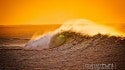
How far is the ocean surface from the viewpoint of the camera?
6.51ft

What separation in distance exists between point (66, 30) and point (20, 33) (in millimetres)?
382

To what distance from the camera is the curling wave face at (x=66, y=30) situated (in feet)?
6.40

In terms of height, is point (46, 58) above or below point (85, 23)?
below

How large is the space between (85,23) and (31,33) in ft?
1.48

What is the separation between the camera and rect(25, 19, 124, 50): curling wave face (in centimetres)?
195

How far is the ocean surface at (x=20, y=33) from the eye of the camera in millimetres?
1983

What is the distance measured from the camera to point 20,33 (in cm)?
199

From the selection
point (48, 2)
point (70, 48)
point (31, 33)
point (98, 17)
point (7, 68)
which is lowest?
point (7, 68)

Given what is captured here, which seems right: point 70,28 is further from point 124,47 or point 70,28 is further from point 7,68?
point 7,68

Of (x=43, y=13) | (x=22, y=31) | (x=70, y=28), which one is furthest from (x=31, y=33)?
(x=70, y=28)

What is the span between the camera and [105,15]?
1.97m

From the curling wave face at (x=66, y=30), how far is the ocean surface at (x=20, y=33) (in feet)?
0.14

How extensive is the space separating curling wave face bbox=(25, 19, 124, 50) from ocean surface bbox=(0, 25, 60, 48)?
42mm

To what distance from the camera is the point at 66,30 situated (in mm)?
1965
